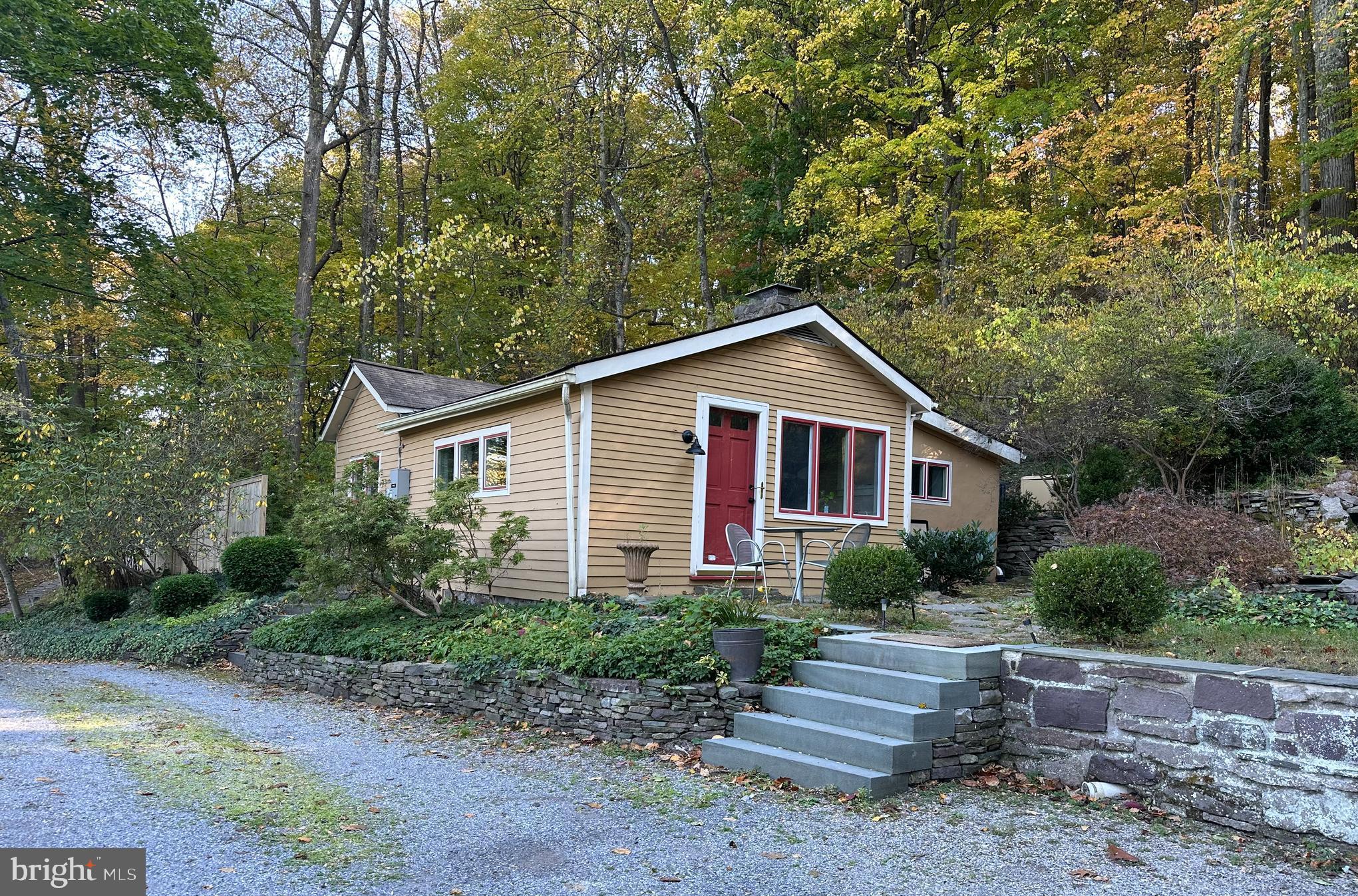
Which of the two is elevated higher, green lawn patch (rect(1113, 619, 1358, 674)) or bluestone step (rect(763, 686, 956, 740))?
green lawn patch (rect(1113, 619, 1358, 674))

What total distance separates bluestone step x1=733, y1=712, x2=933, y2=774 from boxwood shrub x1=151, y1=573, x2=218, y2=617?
10253 mm

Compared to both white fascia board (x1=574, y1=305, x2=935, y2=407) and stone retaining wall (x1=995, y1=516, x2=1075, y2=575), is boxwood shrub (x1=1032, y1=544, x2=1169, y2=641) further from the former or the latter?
stone retaining wall (x1=995, y1=516, x2=1075, y2=575)

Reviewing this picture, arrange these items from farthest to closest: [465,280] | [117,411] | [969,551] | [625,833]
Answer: [465,280] < [117,411] < [969,551] < [625,833]

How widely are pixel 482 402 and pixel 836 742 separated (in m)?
6.87

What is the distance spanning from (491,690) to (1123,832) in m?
4.86

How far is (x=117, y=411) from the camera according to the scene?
1841cm

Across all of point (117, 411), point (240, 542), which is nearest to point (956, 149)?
point (240, 542)

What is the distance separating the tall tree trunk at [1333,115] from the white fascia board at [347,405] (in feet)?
54.5

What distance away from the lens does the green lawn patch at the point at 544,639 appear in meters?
6.52

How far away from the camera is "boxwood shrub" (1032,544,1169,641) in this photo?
5676 mm

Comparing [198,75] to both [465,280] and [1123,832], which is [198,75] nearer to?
[465,280]

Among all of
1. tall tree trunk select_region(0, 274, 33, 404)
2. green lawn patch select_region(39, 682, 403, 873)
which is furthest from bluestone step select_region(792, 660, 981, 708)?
tall tree trunk select_region(0, 274, 33, 404)

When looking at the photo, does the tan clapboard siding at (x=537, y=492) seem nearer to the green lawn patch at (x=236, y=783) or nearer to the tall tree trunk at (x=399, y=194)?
the green lawn patch at (x=236, y=783)

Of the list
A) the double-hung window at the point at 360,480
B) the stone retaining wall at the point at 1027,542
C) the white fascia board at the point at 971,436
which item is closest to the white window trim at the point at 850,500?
the white fascia board at the point at 971,436
